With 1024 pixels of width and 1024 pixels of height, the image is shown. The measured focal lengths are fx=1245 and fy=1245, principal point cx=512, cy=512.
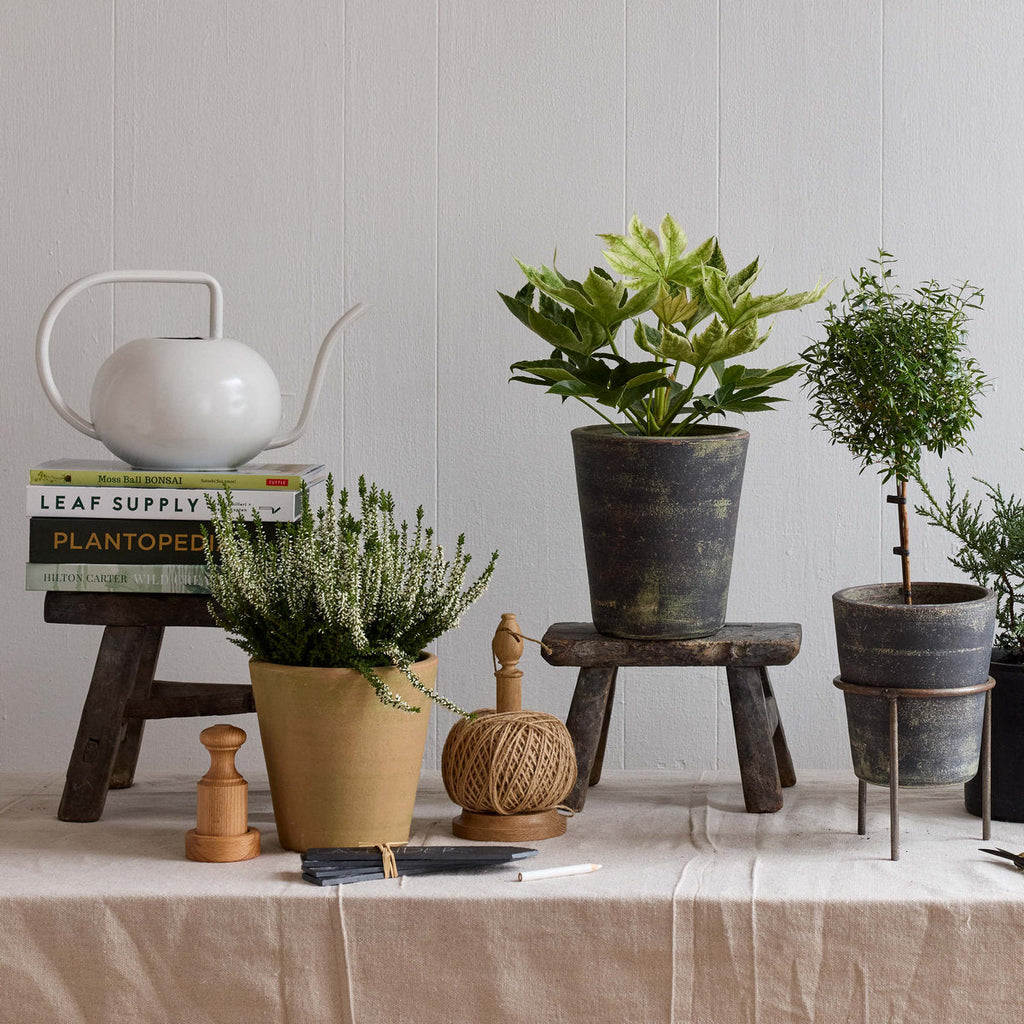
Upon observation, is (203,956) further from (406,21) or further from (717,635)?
(406,21)

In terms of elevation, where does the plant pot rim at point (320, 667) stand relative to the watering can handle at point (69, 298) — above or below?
below

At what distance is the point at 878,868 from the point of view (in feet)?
3.80

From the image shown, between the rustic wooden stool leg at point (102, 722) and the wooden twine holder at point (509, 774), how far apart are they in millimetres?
354

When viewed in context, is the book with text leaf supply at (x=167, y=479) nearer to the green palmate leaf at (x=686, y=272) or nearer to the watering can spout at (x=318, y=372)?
the watering can spout at (x=318, y=372)

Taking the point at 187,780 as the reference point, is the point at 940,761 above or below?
above

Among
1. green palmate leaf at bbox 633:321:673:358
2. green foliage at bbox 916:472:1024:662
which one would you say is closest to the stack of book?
green palmate leaf at bbox 633:321:673:358

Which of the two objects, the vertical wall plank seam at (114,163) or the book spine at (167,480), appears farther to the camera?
the vertical wall plank seam at (114,163)

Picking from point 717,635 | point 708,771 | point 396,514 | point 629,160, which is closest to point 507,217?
point 629,160

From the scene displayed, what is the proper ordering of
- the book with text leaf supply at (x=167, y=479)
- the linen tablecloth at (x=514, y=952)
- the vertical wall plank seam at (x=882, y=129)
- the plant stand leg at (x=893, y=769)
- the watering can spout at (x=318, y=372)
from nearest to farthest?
the linen tablecloth at (x=514, y=952)
the plant stand leg at (x=893, y=769)
the book with text leaf supply at (x=167, y=479)
the watering can spout at (x=318, y=372)
the vertical wall plank seam at (x=882, y=129)

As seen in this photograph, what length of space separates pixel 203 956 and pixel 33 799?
0.46m

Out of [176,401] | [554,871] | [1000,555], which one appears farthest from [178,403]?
[1000,555]

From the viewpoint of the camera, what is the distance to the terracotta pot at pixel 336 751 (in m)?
1.16

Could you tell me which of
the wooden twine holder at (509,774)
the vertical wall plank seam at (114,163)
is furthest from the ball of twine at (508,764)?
the vertical wall plank seam at (114,163)

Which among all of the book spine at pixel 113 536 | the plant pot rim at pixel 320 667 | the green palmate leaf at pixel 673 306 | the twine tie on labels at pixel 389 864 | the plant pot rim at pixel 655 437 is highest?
the green palmate leaf at pixel 673 306
